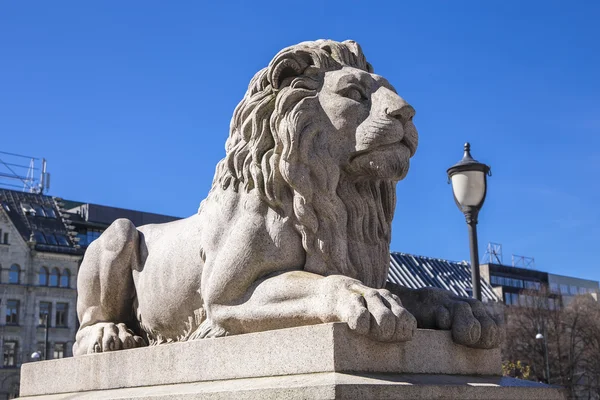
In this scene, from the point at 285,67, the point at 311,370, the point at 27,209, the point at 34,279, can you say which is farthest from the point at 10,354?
the point at 311,370

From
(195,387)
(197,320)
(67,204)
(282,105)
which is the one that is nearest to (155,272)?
(197,320)

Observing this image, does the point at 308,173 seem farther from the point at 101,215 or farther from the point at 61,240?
the point at 101,215

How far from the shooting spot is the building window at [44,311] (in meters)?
52.2

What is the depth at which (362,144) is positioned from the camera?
5.18 metres

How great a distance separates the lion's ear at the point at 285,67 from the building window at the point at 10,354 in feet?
160

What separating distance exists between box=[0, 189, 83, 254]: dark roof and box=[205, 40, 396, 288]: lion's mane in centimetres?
4937

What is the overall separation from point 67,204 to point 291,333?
57.6 m

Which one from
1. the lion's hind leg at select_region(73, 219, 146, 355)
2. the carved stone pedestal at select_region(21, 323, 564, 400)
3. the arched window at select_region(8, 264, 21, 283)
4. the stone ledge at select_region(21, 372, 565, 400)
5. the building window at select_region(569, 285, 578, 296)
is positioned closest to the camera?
the stone ledge at select_region(21, 372, 565, 400)

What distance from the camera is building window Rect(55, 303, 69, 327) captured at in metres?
53.0

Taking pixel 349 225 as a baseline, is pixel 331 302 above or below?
below

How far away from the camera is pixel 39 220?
53938 millimetres

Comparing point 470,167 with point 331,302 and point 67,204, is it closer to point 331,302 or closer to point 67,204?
point 331,302

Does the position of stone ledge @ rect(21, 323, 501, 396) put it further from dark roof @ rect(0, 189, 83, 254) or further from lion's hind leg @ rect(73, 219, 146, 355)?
dark roof @ rect(0, 189, 83, 254)

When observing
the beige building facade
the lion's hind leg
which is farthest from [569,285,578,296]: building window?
the lion's hind leg
